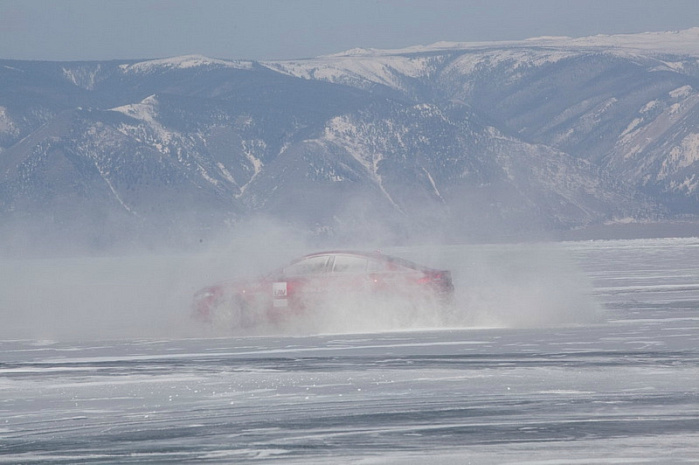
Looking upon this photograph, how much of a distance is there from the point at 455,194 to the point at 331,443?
178770 mm

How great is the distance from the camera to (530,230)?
175 meters

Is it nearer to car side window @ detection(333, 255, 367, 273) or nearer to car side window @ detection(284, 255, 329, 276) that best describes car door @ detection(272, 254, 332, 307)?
car side window @ detection(284, 255, 329, 276)

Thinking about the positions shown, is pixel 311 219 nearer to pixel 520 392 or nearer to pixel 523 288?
pixel 523 288

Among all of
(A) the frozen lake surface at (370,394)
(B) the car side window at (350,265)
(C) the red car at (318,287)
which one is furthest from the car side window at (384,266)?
(A) the frozen lake surface at (370,394)

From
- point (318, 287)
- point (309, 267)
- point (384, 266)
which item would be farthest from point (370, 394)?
point (309, 267)

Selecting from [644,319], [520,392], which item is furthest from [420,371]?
[644,319]

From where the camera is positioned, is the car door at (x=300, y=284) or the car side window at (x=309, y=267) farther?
the car side window at (x=309, y=267)

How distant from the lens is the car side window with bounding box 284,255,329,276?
2191 cm

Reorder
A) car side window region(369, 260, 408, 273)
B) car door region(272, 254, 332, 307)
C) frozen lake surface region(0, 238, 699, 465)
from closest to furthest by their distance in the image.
A: frozen lake surface region(0, 238, 699, 465), car door region(272, 254, 332, 307), car side window region(369, 260, 408, 273)

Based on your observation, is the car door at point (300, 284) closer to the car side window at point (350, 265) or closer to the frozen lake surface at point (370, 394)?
the car side window at point (350, 265)

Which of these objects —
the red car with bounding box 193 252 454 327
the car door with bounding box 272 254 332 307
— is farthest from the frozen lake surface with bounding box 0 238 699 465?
the car door with bounding box 272 254 332 307

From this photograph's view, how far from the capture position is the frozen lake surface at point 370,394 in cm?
1094

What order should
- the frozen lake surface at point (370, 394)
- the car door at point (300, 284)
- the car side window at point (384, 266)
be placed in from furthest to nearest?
the car side window at point (384, 266)
the car door at point (300, 284)
the frozen lake surface at point (370, 394)

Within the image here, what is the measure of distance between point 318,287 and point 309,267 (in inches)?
18.9
